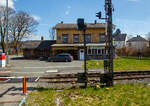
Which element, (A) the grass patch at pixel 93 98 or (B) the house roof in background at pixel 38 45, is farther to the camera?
(B) the house roof in background at pixel 38 45

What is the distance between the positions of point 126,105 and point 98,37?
26.5 m

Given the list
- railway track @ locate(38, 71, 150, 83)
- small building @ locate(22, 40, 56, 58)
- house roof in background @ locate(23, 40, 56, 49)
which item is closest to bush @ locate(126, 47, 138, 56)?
house roof in background @ locate(23, 40, 56, 49)

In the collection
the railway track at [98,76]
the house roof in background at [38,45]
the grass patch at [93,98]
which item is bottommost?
the grass patch at [93,98]

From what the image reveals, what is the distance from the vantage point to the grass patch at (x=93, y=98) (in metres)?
4.60

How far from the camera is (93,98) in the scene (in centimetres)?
509

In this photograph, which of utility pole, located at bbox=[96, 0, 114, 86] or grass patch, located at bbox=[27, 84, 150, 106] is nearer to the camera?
grass patch, located at bbox=[27, 84, 150, 106]

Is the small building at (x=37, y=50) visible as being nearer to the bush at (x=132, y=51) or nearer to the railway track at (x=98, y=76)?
the railway track at (x=98, y=76)

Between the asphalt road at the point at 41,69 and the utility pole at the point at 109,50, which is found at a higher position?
the utility pole at the point at 109,50

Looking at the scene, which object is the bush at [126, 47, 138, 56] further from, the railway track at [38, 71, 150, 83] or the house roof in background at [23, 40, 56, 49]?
the railway track at [38, 71, 150, 83]

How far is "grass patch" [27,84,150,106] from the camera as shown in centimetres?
460

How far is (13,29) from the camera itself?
1805 inches

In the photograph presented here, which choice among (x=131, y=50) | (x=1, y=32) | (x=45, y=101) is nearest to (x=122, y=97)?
(x=45, y=101)

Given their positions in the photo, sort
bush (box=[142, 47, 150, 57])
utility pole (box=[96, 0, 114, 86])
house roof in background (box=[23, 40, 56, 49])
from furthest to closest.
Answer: bush (box=[142, 47, 150, 57]) < house roof in background (box=[23, 40, 56, 49]) < utility pole (box=[96, 0, 114, 86])

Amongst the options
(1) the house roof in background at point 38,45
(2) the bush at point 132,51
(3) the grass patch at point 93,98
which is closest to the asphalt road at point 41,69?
(3) the grass patch at point 93,98
